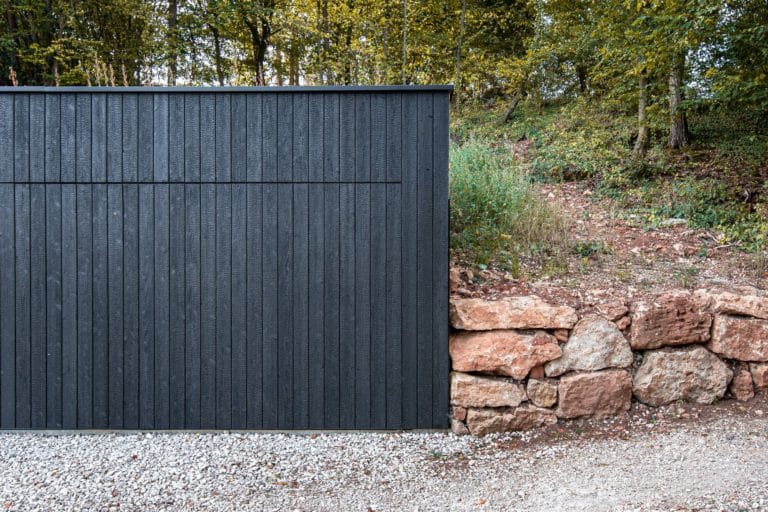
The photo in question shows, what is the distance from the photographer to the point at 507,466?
296 cm

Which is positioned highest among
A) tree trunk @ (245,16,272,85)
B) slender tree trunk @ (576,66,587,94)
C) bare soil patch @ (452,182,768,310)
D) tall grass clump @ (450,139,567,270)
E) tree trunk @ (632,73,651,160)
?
tree trunk @ (245,16,272,85)

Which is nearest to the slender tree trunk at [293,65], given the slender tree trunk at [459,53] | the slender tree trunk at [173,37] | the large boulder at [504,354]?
the slender tree trunk at [173,37]

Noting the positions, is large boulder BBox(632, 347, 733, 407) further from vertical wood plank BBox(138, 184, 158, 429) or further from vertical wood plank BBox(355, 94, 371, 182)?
vertical wood plank BBox(138, 184, 158, 429)

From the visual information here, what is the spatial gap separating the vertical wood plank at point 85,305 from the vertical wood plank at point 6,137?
485 millimetres

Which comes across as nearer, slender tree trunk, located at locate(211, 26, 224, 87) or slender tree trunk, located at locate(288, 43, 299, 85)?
slender tree trunk, located at locate(211, 26, 224, 87)

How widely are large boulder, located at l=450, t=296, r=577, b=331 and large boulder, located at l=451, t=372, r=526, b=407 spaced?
0.35m

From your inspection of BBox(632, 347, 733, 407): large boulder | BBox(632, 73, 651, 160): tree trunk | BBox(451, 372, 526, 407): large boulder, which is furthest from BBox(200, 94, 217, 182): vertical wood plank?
BBox(632, 73, 651, 160): tree trunk

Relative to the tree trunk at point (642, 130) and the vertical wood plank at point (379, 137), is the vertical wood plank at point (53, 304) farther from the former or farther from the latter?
the tree trunk at point (642, 130)

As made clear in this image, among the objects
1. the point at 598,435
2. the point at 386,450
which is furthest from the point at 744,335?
the point at 386,450

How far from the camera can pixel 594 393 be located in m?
3.37

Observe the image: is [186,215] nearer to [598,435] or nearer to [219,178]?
[219,178]

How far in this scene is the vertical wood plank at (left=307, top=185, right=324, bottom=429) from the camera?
10.9 ft

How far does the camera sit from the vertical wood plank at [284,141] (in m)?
3.32

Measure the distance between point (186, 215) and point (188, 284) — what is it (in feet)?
1.52
